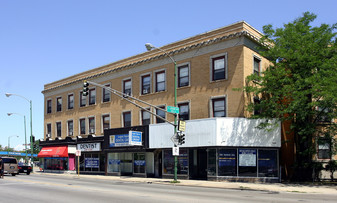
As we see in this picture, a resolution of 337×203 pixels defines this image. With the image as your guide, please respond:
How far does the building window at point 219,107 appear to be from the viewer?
2854 cm

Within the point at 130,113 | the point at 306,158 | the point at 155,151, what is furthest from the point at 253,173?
the point at 130,113

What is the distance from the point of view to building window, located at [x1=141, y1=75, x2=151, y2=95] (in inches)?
1359

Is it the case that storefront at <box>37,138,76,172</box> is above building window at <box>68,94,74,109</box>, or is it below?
below

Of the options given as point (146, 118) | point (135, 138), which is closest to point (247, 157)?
point (135, 138)

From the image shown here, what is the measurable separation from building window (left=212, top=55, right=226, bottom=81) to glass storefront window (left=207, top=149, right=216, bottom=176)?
19.6 ft

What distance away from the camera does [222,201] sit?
1430 cm

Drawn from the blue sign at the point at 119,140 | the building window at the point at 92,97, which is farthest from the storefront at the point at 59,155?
the blue sign at the point at 119,140

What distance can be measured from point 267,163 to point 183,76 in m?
10.2

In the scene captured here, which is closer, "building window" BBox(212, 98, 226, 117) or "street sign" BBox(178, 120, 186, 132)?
"street sign" BBox(178, 120, 186, 132)

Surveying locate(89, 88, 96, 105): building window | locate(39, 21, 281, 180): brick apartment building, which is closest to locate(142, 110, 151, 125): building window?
locate(39, 21, 281, 180): brick apartment building

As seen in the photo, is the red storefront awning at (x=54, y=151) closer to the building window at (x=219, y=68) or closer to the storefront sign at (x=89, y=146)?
the storefront sign at (x=89, y=146)

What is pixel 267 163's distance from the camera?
2739 cm

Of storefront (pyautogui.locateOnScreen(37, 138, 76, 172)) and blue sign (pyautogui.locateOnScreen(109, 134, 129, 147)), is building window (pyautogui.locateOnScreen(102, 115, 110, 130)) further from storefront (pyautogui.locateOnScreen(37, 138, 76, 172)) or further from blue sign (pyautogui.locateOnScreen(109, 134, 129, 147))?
storefront (pyautogui.locateOnScreen(37, 138, 76, 172))

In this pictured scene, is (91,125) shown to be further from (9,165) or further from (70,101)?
(9,165)
